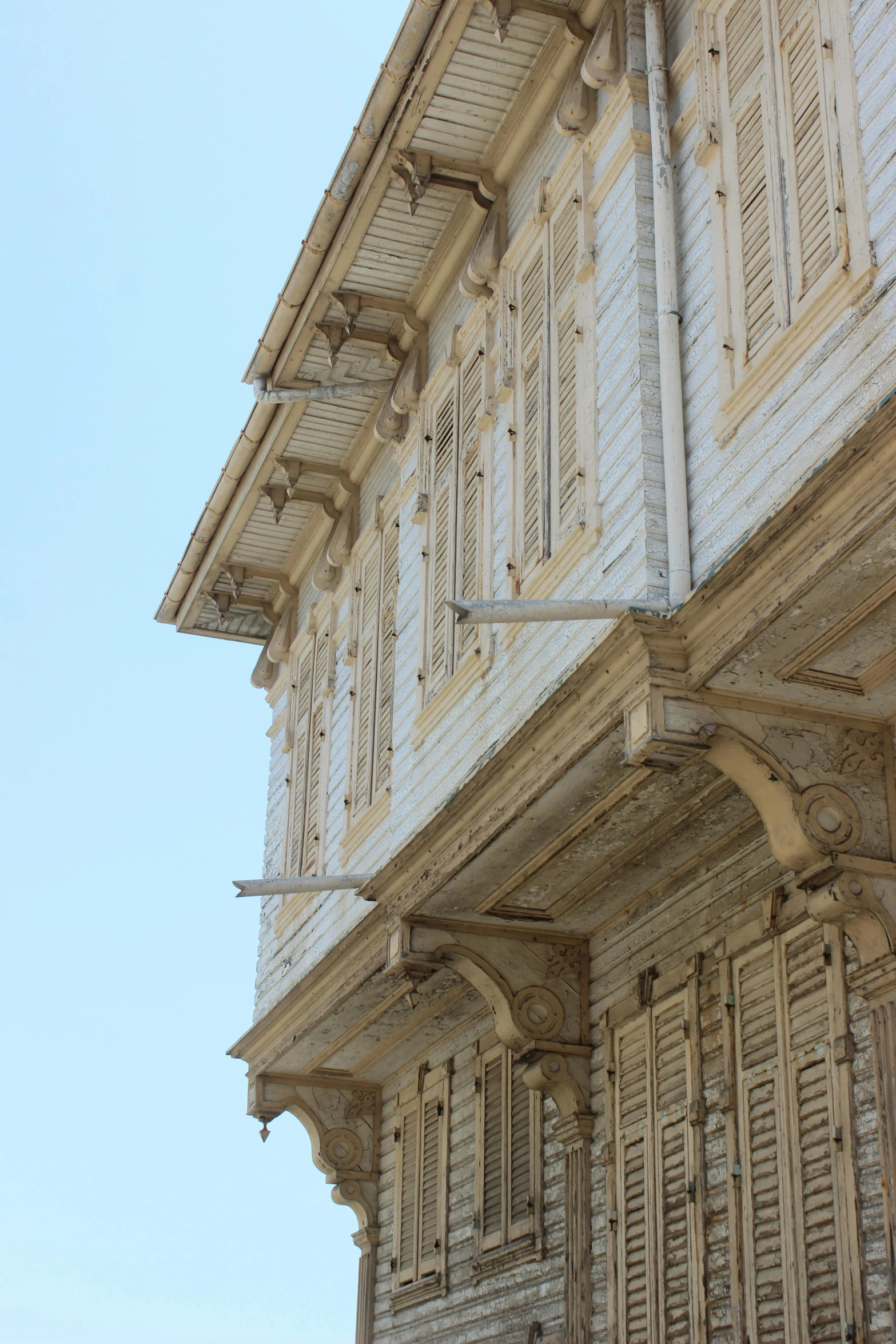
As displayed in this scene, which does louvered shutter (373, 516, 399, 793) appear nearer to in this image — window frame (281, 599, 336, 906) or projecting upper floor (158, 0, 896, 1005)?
projecting upper floor (158, 0, 896, 1005)

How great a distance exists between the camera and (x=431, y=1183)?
13.6m

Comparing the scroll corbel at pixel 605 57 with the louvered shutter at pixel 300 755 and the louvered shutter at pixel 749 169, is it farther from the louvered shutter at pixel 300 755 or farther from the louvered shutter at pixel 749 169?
the louvered shutter at pixel 300 755

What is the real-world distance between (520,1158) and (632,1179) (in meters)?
1.83

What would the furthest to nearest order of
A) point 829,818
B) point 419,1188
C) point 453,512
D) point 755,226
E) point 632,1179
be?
1. point 419,1188
2. point 453,512
3. point 632,1179
4. point 755,226
5. point 829,818

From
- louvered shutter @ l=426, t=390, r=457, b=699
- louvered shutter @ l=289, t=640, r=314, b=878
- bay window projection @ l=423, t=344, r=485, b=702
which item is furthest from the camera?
louvered shutter @ l=289, t=640, r=314, b=878

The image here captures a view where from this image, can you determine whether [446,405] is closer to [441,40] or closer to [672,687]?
[441,40]

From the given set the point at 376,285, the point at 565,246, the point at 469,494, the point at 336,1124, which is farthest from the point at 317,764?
the point at 565,246

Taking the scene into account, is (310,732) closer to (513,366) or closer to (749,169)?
(513,366)

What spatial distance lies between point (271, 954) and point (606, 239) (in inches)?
318

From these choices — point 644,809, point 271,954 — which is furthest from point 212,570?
point 644,809

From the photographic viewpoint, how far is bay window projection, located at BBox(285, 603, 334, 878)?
15.3 meters

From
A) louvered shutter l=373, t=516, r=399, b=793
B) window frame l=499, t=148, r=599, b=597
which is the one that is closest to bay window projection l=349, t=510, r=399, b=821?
louvered shutter l=373, t=516, r=399, b=793

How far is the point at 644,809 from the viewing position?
9.41m

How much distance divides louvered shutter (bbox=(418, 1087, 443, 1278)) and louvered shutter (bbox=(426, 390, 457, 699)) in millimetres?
3806
